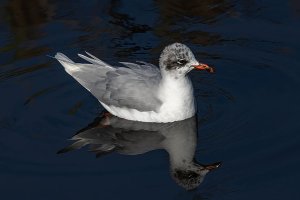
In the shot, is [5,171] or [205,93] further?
[205,93]

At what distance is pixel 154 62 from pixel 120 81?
47.0 inches

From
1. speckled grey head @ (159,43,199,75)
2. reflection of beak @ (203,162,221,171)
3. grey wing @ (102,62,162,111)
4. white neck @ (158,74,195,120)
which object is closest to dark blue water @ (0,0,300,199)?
reflection of beak @ (203,162,221,171)

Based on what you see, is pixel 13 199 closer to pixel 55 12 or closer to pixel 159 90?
pixel 159 90

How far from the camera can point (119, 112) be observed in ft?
32.3

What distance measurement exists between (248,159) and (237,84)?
5.81 ft

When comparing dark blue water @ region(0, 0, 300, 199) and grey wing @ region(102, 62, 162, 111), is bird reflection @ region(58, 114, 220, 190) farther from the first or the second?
grey wing @ region(102, 62, 162, 111)

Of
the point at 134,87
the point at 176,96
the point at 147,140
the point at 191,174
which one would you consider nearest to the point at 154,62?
the point at 134,87

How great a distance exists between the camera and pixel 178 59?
9336 mm

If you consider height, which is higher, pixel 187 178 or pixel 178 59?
pixel 178 59

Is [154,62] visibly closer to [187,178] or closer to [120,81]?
[120,81]

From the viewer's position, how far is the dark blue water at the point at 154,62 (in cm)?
836

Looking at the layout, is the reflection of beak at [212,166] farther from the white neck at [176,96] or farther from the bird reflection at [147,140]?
the white neck at [176,96]

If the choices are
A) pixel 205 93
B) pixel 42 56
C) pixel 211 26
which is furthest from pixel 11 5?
pixel 205 93

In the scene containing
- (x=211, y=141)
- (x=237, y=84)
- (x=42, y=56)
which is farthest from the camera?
(x=42, y=56)
